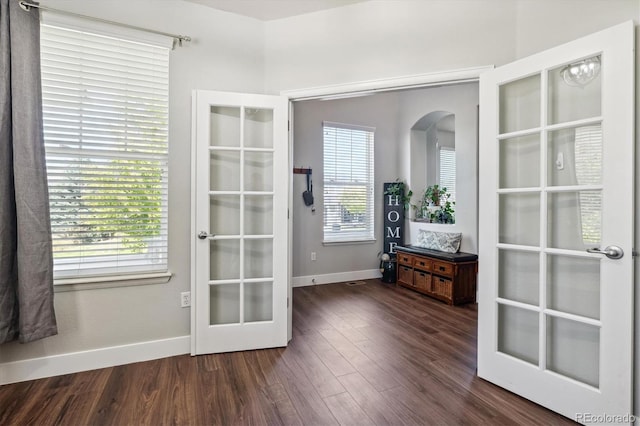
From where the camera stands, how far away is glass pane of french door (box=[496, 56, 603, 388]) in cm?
166

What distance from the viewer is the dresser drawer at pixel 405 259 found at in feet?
14.4

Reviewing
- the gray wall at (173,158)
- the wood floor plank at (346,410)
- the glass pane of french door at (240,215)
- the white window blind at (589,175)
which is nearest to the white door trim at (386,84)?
the glass pane of french door at (240,215)

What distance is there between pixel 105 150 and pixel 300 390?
2179 millimetres

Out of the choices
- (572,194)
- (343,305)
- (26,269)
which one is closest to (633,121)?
(572,194)

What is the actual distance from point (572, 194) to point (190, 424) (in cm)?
247

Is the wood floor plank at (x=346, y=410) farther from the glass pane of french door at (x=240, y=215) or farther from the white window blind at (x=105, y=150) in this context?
the white window blind at (x=105, y=150)

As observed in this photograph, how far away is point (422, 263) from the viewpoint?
4160mm

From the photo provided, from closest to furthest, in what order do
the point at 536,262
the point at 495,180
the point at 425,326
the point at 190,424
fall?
the point at 190,424 → the point at 536,262 → the point at 495,180 → the point at 425,326

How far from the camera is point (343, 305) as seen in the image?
3695mm

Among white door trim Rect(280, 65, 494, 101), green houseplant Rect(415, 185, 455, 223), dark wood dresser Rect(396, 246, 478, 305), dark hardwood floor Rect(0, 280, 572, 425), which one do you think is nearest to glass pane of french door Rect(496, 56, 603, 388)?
white door trim Rect(280, 65, 494, 101)

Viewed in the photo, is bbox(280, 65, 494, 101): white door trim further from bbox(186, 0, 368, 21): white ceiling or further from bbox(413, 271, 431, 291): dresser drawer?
bbox(413, 271, 431, 291): dresser drawer

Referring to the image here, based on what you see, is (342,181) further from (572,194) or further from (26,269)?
(26,269)

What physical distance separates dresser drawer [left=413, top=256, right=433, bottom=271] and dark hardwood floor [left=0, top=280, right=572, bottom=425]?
1.31 meters

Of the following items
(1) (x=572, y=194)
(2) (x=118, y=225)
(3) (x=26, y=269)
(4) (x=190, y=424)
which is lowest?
(4) (x=190, y=424)
